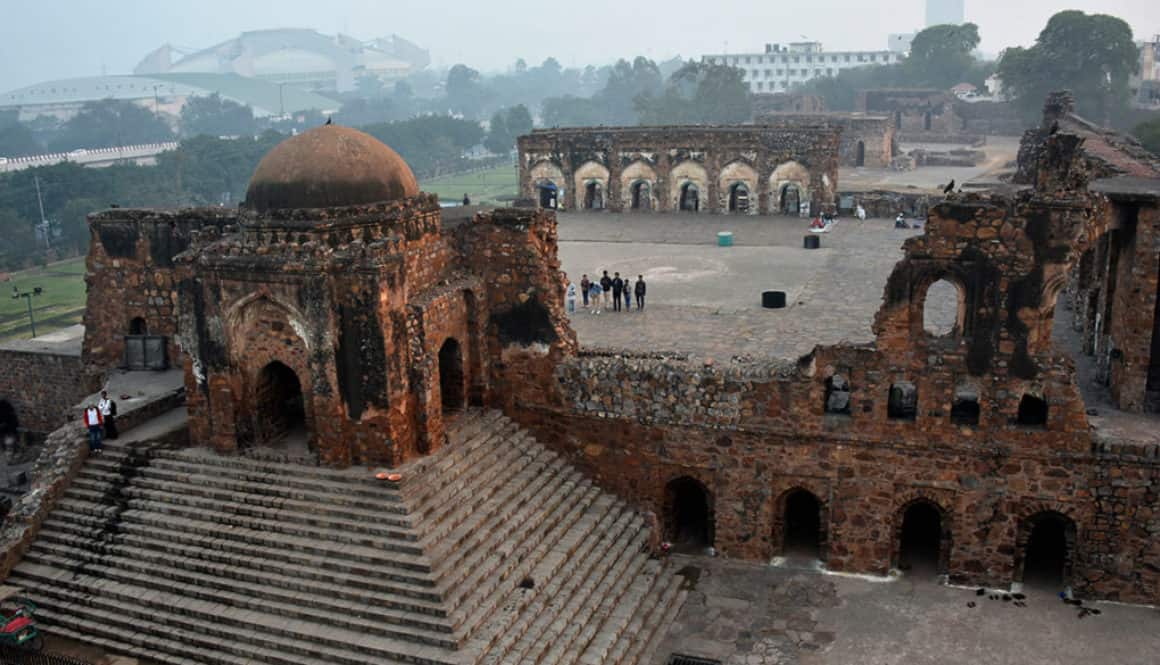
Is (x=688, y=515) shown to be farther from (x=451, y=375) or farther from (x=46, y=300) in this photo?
(x=46, y=300)

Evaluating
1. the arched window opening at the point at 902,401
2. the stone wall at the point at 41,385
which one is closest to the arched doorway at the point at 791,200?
the arched window opening at the point at 902,401

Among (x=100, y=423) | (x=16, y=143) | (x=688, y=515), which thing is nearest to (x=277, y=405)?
(x=100, y=423)

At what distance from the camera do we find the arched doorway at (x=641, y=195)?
33531 millimetres

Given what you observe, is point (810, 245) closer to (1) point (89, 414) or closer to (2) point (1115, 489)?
(2) point (1115, 489)

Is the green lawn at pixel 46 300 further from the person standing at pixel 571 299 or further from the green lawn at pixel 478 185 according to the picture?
the green lawn at pixel 478 185

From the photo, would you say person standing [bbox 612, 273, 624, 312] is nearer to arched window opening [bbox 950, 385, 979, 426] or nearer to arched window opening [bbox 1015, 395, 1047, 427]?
arched window opening [bbox 950, 385, 979, 426]

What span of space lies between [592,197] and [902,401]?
806 inches

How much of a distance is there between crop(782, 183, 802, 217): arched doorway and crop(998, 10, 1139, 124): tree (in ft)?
107

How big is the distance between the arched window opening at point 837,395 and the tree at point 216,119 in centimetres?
12737

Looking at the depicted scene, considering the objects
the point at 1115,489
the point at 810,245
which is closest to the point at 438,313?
the point at 1115,489

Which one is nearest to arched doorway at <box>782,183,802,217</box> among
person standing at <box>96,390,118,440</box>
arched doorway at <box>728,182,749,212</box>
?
arched doorway at <box>728,182,749,212</box>

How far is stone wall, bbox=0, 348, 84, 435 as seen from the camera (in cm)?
2161

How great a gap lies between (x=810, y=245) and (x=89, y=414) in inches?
703

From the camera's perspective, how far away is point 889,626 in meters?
14.0
